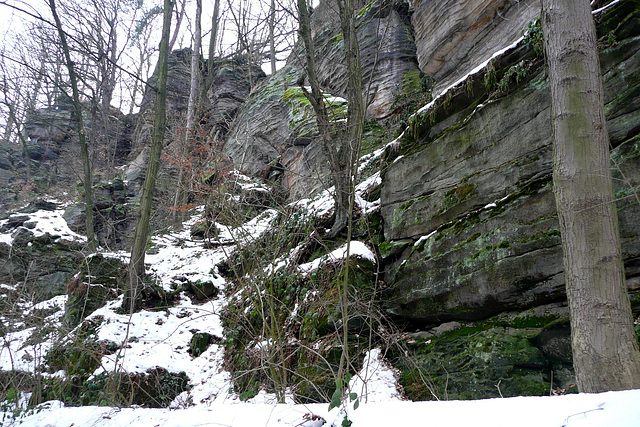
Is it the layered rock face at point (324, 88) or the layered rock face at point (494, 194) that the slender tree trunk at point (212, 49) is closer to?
the layered rock face at point (324, 88)

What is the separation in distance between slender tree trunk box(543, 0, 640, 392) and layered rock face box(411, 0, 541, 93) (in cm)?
402

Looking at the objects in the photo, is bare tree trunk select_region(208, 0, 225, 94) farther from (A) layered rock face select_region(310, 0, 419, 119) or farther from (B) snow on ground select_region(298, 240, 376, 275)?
(B) snow on ground select_region(298, 240, 376, 275)

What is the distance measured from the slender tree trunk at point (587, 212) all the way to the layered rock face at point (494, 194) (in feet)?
2.96

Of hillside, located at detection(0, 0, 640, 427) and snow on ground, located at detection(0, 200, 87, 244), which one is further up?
snow on ground, located at detection(0, 200, 87, 244)

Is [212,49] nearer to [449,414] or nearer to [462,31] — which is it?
[462,31]

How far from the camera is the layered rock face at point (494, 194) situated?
135 inches

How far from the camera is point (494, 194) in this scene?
14.0 ft

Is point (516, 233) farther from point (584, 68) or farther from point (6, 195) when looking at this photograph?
point (6, 195)

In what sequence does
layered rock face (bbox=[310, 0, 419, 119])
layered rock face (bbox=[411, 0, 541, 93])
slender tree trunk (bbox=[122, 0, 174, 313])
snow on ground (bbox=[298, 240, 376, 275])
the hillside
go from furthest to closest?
layered rock face (bbox=[310, 0, 419, 119])
slender tree trunk (bbox=[122, 0, 174, 313])
layered rock face (bbox=[411, 0, 541, 93])
snow on ground (bbox=[298, 240, 376, 275])
the hillside

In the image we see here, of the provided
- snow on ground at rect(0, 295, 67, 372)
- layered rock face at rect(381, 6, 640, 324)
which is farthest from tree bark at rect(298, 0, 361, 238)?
snow on ground at rect(0, 295, 67, 372)

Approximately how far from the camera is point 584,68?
2.40 m

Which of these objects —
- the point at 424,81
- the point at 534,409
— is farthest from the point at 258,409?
the point at 424,81

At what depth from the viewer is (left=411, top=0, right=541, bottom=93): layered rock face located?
19.8 ft

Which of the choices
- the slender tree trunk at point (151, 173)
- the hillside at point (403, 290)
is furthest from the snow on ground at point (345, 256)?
the slender tree trunk at point (151, 173)
